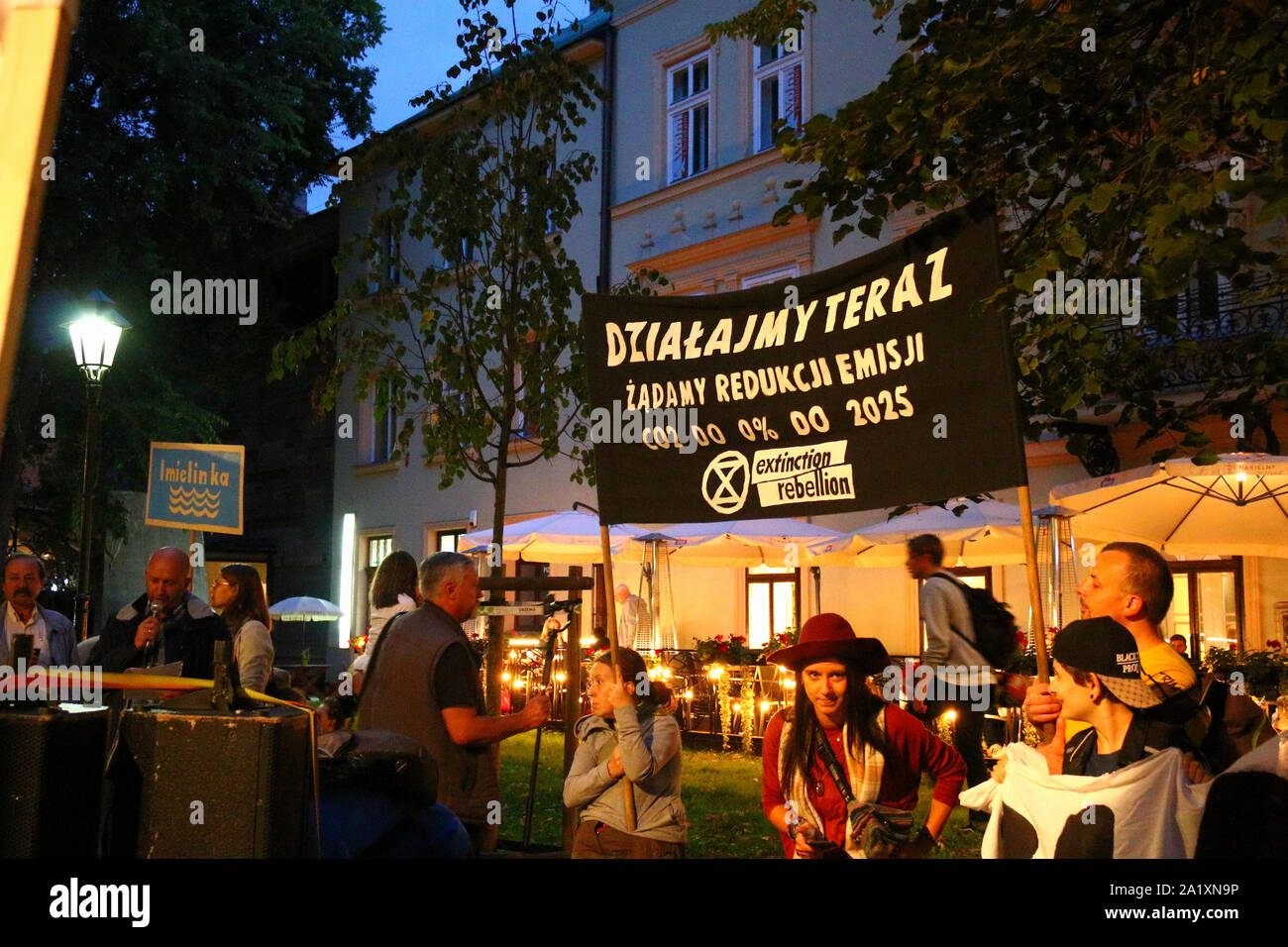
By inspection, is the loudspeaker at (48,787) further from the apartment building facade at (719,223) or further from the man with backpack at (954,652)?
the apartment building facade at (719,223)

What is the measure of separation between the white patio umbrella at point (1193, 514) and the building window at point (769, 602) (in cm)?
808

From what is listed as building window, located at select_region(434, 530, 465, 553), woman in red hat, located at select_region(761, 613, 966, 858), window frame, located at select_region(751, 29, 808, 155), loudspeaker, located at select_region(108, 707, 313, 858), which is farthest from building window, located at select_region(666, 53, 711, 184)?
loudspeaker, located at select_region(108, 707, 313, 858)

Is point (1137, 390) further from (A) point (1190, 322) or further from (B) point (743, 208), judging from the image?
(B) point (743, 208)

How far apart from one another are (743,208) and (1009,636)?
11693 millimetres

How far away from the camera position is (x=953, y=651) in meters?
9.07

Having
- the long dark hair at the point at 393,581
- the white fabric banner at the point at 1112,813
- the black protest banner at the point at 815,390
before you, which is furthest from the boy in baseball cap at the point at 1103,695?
the long dark hair at the point at 393,581

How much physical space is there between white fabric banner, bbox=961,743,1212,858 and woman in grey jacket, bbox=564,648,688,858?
1.95 metres

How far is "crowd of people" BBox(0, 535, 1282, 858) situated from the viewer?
308 cm

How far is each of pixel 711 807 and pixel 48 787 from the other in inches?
336

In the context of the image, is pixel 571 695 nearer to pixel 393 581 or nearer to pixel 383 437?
pixel 393 581

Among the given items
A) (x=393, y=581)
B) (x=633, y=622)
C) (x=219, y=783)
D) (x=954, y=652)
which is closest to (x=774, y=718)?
(x=219, y=783)

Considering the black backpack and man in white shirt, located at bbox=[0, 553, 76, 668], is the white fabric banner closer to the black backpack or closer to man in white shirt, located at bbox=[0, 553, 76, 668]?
the black backpack

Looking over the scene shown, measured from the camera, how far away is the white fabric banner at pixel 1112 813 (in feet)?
9.21
